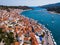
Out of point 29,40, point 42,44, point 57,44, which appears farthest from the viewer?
point 57,44

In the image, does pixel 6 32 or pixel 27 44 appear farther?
pixel 6 32

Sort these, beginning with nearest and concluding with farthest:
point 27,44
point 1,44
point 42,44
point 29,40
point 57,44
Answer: point 1,44, point 27,44, point 29,40, point 42,44, point 57,44

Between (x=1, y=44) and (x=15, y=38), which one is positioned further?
(x=15, y=38)

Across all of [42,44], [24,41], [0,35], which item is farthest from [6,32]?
[42,44]

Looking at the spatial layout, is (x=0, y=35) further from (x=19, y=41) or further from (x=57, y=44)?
(x=57, y=44)

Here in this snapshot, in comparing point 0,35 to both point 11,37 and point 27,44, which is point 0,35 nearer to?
point 11,37

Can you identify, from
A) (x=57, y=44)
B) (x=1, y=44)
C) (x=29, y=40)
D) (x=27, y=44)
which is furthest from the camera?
(x=57, y=44)

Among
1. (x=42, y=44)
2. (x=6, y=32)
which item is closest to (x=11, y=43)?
(x=6, y=32)

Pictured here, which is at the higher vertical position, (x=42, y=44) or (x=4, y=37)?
(x=4, y=37)

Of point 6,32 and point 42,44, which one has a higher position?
point 6,32
